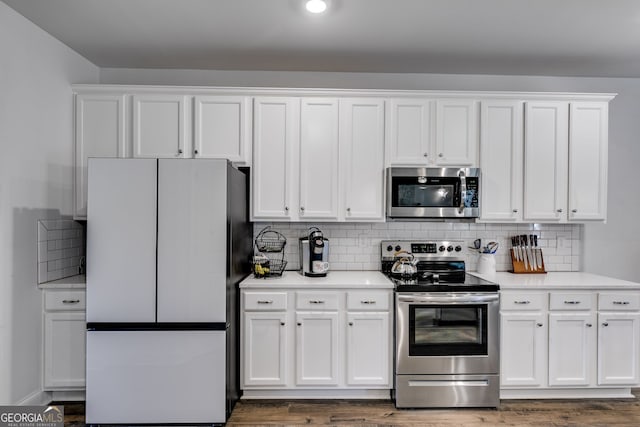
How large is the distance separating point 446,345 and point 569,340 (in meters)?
0.97

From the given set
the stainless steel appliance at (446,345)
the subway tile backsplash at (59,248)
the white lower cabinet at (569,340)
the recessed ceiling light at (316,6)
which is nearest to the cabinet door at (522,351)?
the white lower cabinet at (569,340)

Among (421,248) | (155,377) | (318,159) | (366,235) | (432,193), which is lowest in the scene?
(155,377)

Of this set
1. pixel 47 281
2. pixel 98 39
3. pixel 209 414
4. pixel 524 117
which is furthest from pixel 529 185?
pixel 47 281

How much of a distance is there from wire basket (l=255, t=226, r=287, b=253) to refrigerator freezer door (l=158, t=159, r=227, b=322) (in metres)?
0.99

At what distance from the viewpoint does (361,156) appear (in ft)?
10.9

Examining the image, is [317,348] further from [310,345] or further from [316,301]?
[316,301]

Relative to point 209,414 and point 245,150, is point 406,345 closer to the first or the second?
point 209,414

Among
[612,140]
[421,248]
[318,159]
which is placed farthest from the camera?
[612,140]

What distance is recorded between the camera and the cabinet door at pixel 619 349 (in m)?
3.03

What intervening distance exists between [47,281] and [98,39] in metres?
1.88

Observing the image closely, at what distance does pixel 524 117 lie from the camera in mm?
3354

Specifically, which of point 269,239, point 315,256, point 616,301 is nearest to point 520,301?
point 616,301

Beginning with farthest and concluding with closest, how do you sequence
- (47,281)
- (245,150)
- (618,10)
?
(245,150) < (47,281) < (618,10)

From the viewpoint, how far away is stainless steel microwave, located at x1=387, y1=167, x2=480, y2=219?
3.25m
